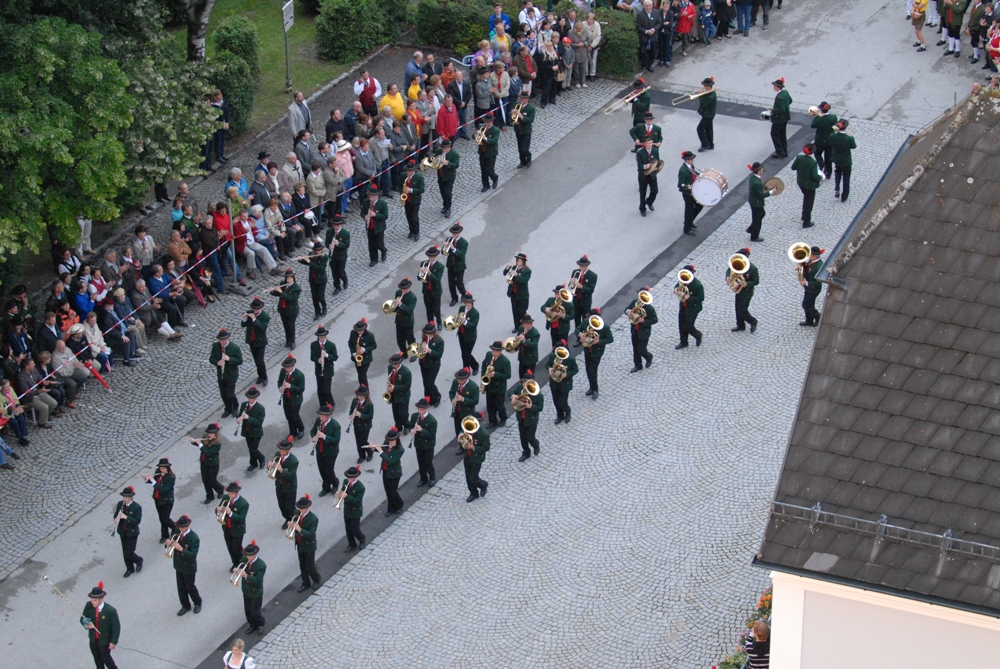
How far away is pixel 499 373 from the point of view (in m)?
19.8

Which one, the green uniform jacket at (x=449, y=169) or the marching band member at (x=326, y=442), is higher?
the green uniform jacket at (x=449, y=169)

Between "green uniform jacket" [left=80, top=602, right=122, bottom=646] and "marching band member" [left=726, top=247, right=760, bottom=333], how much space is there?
931 centimetres

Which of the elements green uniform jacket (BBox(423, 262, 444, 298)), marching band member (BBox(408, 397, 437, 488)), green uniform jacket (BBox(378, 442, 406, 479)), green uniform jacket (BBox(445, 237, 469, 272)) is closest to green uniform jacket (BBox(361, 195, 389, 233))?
green uniform jacket (BBox(445, 237, 469, 272))

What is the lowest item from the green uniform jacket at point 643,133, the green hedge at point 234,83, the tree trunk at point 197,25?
the green uniform jacket at point 643,133

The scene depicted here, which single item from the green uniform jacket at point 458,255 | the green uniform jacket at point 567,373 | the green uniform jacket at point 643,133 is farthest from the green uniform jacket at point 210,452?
the green uniform jacket at point 643,133

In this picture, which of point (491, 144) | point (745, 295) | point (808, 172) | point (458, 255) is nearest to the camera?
point (745, 295)

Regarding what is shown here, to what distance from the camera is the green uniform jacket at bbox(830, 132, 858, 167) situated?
76.1ft

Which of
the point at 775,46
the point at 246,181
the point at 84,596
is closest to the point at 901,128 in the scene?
the point at 775,46

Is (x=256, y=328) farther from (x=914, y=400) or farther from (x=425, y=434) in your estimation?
(x=914, y=400)

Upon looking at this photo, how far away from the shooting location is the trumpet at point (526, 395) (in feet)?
61.9

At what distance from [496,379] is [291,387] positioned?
2.67 meters

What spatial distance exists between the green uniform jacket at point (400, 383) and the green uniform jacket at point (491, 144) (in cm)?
588

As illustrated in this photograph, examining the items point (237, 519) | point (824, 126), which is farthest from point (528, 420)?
point (824, 126)

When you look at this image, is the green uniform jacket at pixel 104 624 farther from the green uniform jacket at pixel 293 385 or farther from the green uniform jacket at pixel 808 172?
the green uniform jacket at pixel 808 172
